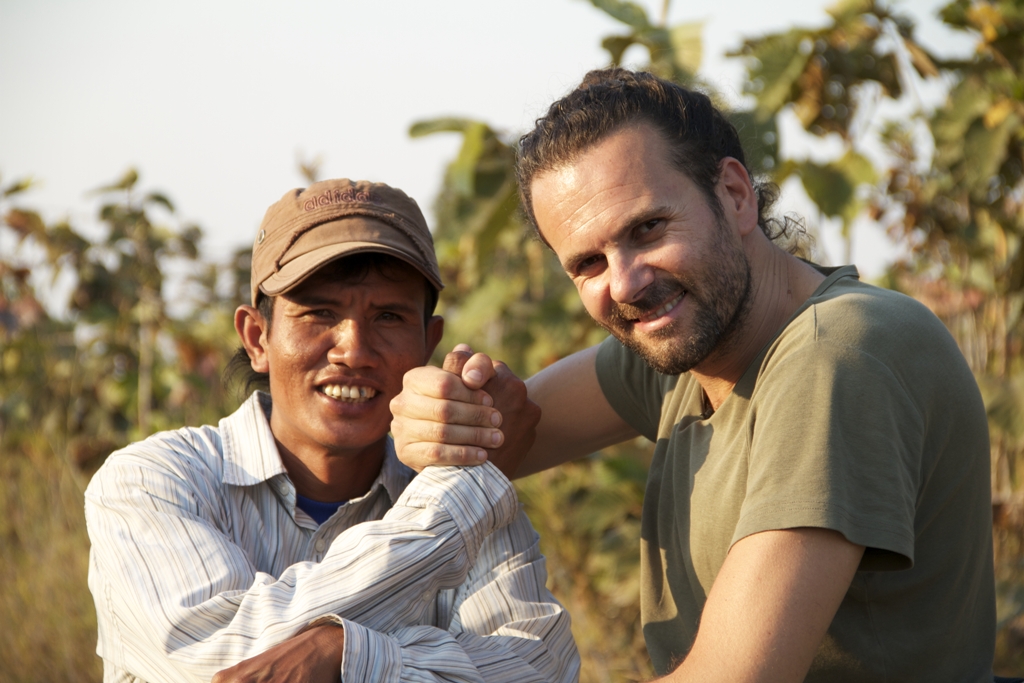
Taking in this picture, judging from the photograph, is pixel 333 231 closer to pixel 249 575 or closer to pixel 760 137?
pixel 249 575

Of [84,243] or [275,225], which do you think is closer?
[275,225]

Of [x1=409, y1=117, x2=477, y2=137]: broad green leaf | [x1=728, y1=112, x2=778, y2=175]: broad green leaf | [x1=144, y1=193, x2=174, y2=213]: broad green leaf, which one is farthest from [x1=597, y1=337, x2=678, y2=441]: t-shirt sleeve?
[x1=144, y1=193, x2=174, y2=213]: broad green leaf

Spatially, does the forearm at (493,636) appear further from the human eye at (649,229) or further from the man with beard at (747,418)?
the human eye at (649,229)

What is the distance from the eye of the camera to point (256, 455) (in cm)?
251

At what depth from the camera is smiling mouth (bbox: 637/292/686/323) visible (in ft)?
7.32

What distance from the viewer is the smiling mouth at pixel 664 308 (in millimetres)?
2232

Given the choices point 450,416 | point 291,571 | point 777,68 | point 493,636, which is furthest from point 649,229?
point 777,68

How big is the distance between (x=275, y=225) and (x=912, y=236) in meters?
4.69

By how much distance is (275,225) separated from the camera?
2654mm

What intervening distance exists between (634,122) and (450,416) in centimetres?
85

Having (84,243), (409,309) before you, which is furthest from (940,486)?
(84,243)

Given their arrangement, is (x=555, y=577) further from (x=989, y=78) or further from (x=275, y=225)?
(x=989, y=78)

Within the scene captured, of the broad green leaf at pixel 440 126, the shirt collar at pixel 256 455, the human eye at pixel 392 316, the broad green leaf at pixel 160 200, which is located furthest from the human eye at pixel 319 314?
the broad green leaf at pixel 160 200

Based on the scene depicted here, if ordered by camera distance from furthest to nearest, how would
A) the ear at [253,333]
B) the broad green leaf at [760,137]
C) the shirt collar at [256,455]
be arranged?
1. the broad green leaf at [760,137]
2. the ear at [253,333]
3. the shirt collar at [256,455]
